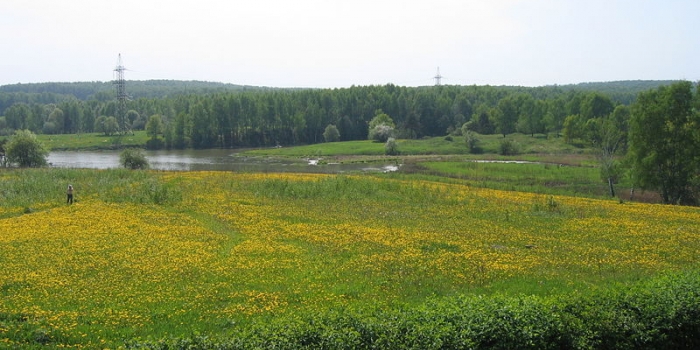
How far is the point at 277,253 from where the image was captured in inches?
1024

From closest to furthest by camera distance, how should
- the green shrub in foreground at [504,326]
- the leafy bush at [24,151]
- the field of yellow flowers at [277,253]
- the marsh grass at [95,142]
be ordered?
1. the green shrub in foreground at [504,326]
2. the field of yellow flowers at [277,253]
3. the leafy bush at [24,151]
4. the marsh grass at [95,142]

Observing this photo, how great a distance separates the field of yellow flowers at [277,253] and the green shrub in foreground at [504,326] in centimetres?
255

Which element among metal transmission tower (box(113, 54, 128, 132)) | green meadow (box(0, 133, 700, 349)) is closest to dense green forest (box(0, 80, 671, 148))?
metal transmission tower (box(113, 54, 128, 132))

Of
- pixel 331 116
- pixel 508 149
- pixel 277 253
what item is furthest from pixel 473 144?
pixel 277 253

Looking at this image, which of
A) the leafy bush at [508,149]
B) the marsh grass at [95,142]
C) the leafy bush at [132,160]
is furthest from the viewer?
the marsh grass at [95,142]

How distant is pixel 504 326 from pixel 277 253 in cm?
1497

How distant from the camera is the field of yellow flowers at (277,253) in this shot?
17.6 meters

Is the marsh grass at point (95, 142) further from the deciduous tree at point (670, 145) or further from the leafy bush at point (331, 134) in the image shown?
the deciduous tree at point (670, 145)

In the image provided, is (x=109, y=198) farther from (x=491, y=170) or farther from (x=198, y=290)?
(x=491, y=170)

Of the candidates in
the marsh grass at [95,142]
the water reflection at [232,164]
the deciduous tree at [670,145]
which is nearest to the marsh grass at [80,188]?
the water reflection at [232,164]

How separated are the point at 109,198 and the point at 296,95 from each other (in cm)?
14215

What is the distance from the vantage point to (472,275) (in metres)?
22.3

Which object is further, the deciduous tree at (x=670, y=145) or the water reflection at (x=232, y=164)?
the water reflection at (x=232, y=164)

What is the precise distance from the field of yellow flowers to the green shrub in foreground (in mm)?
2547
